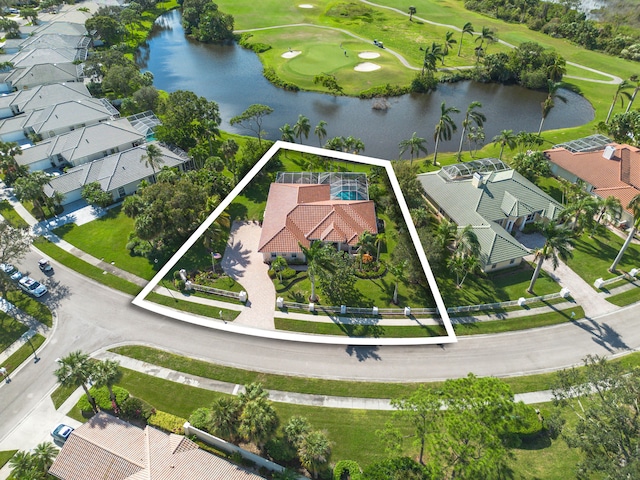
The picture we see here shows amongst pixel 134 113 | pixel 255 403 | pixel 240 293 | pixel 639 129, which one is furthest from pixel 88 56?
pixel 639 129

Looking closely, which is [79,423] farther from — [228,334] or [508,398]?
[508,398]

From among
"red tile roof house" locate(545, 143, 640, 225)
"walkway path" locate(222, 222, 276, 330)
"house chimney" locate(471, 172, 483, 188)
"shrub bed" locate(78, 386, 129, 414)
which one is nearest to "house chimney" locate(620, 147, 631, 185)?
"red tile roof house" locate(545, 143, 640, 225)

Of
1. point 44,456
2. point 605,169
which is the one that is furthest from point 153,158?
point 605,169

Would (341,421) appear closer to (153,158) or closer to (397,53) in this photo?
(153,158)

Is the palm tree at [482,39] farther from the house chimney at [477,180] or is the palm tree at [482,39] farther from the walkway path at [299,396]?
the walkway path at [299,396]

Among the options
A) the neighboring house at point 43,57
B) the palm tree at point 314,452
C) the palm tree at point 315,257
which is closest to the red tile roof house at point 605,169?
the palm tree at point 315,257
